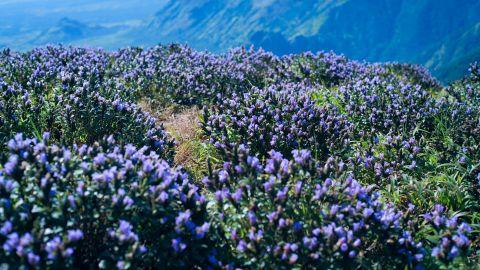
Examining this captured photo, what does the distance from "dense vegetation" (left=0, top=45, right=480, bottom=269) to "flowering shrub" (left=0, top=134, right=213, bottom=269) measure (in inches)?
0.4

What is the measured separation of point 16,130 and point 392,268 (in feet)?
14.4

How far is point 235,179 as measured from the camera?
158 inches

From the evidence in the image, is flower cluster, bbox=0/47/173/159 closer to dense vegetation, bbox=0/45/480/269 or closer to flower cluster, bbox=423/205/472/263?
dense vegetation, bbox=0/45/480/269

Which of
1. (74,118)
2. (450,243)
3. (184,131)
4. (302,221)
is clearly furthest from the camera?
(184,131)

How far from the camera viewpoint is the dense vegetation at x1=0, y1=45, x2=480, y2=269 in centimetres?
323

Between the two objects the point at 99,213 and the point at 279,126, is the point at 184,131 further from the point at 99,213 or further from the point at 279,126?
the point at 99,213

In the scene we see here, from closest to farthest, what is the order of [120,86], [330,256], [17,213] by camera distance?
[17,213] → [330,256] → [120,86]

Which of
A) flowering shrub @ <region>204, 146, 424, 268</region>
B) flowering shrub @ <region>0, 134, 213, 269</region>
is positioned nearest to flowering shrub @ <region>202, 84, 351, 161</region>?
flowering shrub @ <region>204, 146, 424, 268</region>

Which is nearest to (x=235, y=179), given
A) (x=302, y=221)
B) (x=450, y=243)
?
(x=302, y=221)

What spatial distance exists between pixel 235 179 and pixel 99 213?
4.02 ft

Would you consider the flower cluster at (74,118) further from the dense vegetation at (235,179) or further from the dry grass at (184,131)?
Result: the dry grass at (184,131)

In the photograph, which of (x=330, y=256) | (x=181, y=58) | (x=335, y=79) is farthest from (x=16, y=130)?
(x=335, y=79)

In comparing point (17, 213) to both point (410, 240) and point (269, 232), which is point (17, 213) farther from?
point (410, 240)

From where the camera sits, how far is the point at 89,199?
10.9ft
